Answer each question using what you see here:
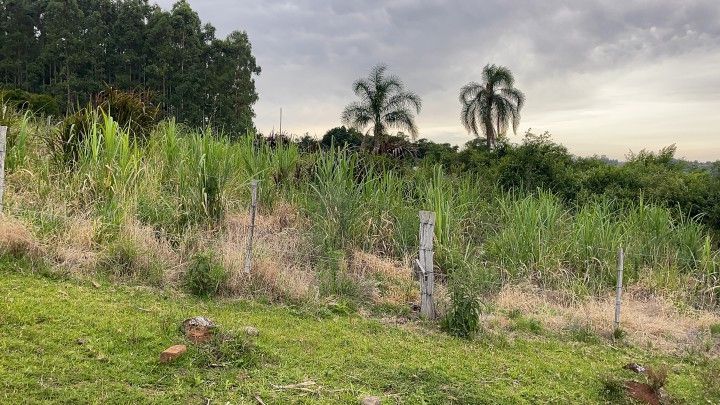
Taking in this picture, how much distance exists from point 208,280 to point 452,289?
6.62 feet

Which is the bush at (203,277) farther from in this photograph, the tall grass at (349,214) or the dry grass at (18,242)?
the dry grass at (18,242)

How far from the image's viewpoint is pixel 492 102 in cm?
2334

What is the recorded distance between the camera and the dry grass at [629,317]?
4746 mm

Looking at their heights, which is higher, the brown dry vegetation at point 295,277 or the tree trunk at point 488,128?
the tree trunk at point 488,128

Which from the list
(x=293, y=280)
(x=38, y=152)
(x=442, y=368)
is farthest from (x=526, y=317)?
(x=38, y=152)

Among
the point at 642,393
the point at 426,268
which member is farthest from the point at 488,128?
the point at 642,393

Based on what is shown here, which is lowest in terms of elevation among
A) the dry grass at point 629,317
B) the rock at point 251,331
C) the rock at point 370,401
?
the dry grass at point 629,317

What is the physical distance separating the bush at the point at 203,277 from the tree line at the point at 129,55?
26996 mm

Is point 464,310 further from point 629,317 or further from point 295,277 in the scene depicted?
point 629,317

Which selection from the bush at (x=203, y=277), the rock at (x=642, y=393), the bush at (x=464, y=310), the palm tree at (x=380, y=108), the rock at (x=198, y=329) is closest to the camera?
the rock at (x=642, y=393)

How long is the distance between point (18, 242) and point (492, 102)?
21151 mm

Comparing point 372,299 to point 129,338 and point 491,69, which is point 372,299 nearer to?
point 129,338

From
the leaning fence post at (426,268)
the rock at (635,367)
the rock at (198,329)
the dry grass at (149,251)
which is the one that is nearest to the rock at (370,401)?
the rock at (198,329)

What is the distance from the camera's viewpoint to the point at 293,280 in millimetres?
4859
